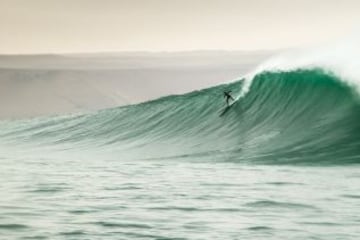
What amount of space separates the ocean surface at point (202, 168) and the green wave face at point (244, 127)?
4 centimetres

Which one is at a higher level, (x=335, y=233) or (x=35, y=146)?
(x=35, y=146)

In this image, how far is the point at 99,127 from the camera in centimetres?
2378

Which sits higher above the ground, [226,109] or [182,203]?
[226,109]

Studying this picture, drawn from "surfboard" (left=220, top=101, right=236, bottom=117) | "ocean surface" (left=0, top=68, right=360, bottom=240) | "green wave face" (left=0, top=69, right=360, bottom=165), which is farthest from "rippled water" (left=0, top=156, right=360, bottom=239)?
"surfboard" (left=220, top=101, right=236, bottom=117)

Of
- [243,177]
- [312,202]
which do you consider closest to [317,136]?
[243,177]

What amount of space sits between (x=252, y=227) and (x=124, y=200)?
6.68 ft

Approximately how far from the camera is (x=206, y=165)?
549 inches

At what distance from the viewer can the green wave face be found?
602 inches

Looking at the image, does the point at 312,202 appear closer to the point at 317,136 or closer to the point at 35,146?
the point at 317,136

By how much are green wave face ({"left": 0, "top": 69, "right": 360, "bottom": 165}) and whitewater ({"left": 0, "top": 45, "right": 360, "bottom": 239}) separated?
0.04 m

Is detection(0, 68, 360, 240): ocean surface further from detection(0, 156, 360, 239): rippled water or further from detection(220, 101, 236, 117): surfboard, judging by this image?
detection(220, 101, 236, 117): surfboard

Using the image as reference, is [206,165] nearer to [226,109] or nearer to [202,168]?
[202,168]

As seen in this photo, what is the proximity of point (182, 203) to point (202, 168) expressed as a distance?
13.8 ft

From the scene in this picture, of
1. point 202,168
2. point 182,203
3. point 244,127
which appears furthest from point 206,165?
point 182,203
